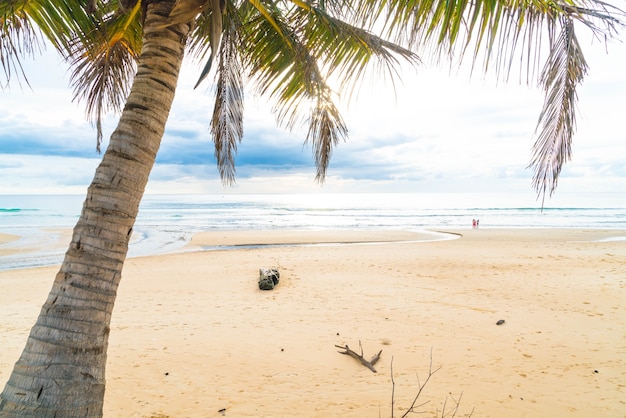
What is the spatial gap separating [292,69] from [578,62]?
286 centimetres

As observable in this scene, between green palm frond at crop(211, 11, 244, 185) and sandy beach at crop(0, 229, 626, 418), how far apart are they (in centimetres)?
243

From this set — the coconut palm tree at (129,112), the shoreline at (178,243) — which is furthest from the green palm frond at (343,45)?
the shoreline at (178,243)

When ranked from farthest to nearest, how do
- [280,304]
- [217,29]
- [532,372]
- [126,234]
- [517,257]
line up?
[517,257] < [280,304] < [532,372] < [217,29] < [126,234]

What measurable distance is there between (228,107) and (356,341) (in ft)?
11.7

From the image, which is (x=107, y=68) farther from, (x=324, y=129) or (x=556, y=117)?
(x=556, y=117)

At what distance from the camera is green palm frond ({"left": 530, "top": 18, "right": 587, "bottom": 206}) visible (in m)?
2.33

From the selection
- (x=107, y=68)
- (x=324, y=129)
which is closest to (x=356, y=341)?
(x=324, y=129)

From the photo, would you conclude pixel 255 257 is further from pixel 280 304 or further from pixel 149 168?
pixel 149 168

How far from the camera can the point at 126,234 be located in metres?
2.14

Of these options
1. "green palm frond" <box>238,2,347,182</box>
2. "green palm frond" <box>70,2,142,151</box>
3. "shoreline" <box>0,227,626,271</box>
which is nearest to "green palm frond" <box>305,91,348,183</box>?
"green palm frond" <box>238,2,347,182</box>

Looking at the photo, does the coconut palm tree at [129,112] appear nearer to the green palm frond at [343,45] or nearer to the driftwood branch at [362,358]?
the green palm frond at [343,45]

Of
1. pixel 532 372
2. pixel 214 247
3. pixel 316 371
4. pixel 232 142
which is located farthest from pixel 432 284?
pixel 214 247

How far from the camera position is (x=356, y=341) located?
5152mm

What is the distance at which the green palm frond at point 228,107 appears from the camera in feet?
13.4
